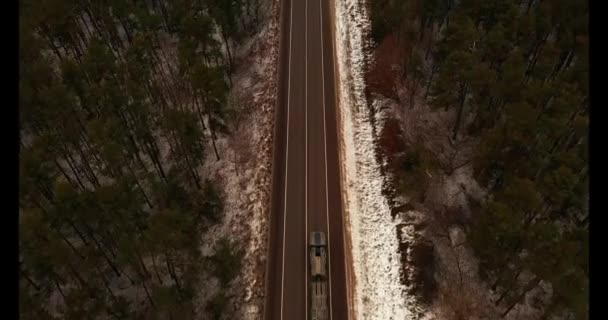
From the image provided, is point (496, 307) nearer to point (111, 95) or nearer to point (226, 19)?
point (111, 95)

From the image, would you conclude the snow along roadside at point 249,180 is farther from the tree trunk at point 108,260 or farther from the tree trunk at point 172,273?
the tree trunk at point 108,260

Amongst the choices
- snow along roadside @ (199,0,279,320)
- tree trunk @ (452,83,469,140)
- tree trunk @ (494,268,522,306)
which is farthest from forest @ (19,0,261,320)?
tree trunk @ (452,83,469,140)

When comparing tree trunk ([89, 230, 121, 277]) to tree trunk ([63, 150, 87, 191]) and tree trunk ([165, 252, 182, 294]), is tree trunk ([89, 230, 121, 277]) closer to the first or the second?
tree trunk ([165, 252, 182, 294])

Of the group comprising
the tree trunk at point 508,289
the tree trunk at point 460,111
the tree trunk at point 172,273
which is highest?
the tree trunk at point 460,111

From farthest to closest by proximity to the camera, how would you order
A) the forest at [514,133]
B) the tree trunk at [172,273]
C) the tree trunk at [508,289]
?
the tree trunk at [172,273] → the tree trunk at [508,289] → the forest at [514,133]

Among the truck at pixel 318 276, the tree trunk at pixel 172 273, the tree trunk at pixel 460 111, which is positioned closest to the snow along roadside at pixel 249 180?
the tree trunk at pixel 172 273

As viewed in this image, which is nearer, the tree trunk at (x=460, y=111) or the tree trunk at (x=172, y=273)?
the tree trunk at (x=172, y=273)
